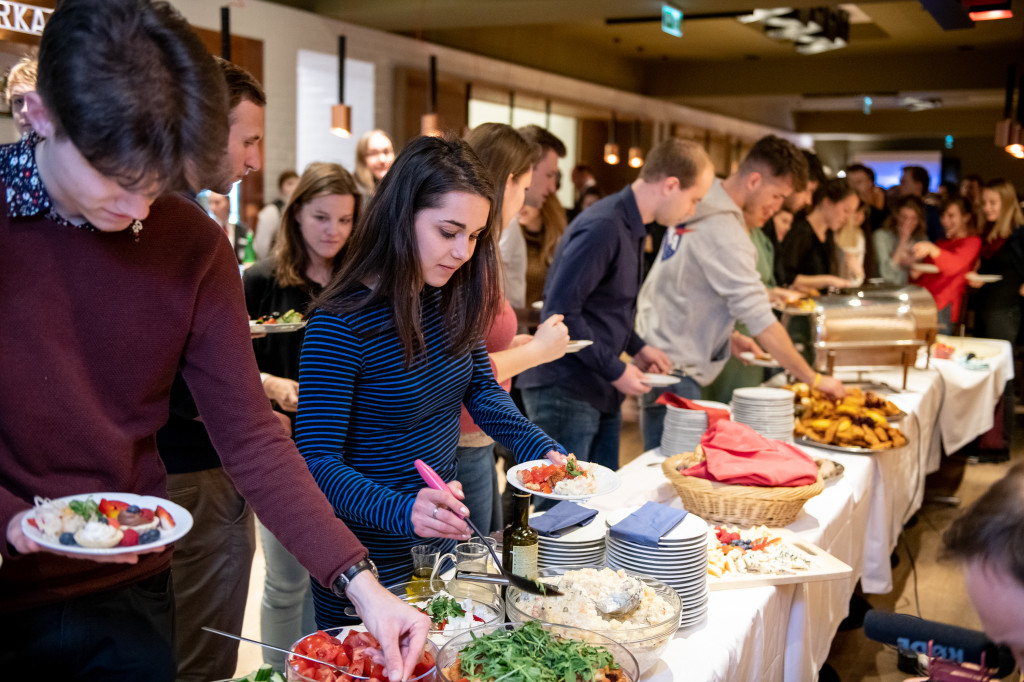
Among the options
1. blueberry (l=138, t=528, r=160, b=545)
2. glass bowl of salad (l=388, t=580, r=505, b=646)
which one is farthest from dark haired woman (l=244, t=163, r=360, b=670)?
blueberry (l=138, t=528, r=160, b=545)

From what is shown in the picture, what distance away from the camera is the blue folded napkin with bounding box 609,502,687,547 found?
61.1 inches

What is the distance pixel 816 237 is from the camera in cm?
561

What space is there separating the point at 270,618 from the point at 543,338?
43.7 inches

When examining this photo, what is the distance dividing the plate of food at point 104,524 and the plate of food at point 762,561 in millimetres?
1084

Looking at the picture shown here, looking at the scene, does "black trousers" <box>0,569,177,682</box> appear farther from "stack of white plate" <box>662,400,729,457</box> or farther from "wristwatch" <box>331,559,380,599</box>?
Answer: "stack of white plate" <box>662,400,729,457</box>

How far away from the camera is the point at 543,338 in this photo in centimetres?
222

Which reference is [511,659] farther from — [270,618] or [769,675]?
[270,618]

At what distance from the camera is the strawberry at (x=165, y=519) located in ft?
3.18

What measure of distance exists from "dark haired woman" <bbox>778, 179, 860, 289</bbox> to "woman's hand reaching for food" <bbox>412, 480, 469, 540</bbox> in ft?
14.9

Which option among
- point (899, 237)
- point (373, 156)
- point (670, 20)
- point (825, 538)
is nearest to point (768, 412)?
point (825, 538)

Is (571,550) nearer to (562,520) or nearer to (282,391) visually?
(562,520)

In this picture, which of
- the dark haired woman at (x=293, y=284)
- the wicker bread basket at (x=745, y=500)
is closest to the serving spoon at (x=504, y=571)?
the wicker bread basket at (x=745, y=500)

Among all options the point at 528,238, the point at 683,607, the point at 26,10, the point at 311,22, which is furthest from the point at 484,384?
the point at 311,22

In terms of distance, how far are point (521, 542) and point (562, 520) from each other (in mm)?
243
